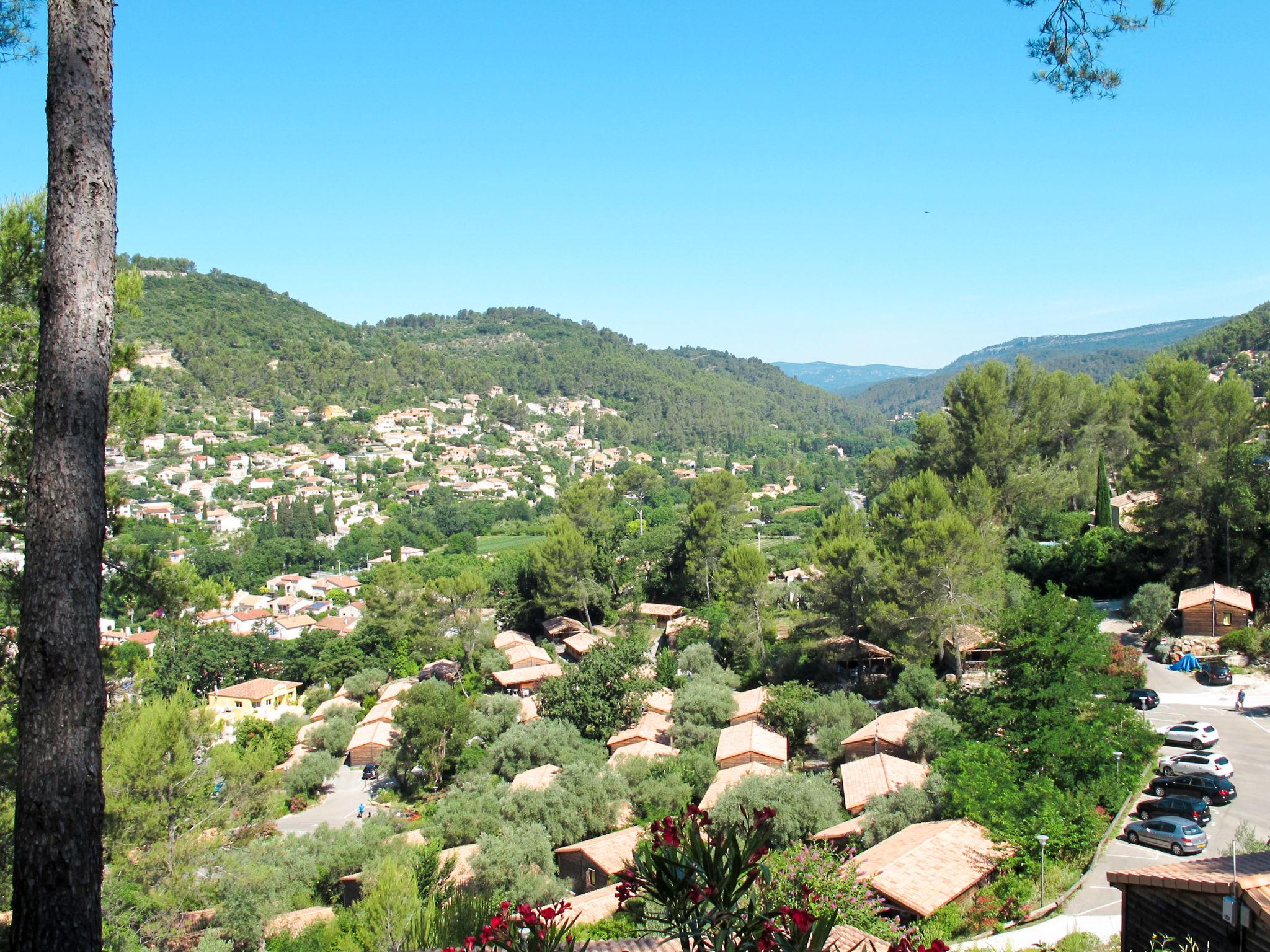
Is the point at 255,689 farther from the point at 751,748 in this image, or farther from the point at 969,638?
the point at 969,638

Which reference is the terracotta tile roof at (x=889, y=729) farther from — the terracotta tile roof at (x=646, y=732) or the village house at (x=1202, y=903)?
the village house at (x=1202, y=903)

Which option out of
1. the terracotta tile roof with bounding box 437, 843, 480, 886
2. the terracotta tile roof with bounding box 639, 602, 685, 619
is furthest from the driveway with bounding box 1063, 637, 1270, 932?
the terracotta tile roof with bounding box 639, 602, 685, 619

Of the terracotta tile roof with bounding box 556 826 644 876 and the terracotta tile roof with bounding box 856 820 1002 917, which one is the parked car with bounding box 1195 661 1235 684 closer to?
the terracotta tile roof with bounding box 856 820 1002 917

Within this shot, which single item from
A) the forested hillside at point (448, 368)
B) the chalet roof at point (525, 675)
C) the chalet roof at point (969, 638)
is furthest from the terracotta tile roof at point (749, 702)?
the forested hillside at point (448, 368)

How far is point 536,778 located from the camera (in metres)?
16.5

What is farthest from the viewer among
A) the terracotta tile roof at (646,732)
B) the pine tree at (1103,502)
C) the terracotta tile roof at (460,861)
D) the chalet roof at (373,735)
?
the pine tree at (1103,502)

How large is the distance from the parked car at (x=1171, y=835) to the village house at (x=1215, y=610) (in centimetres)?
1061

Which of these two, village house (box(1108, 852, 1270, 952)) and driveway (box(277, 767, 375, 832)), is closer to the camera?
village house (box(1108, 852, 1270, 952))

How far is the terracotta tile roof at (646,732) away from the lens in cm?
1939

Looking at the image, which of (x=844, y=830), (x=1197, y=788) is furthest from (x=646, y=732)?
(x=1197, y=788)

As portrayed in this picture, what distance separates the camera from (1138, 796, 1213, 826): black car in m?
10.8

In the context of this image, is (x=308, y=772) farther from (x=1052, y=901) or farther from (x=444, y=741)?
(x=1052, y=901)

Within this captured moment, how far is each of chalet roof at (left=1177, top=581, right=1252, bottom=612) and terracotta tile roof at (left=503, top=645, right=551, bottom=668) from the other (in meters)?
18.7

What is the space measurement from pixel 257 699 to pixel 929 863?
2756 cm
